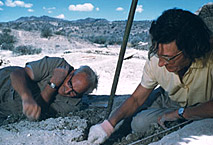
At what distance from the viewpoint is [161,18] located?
7.70 ft

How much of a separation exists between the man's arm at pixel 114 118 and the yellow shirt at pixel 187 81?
0.13 meters

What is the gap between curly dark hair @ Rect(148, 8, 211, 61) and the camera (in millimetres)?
2254

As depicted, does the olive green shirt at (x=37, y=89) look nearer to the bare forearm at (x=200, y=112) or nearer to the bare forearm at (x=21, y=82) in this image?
the bare forearm at (x=21, y=82)

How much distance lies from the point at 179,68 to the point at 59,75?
165 cm

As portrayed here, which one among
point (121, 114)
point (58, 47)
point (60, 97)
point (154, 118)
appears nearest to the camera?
point (121, 114)

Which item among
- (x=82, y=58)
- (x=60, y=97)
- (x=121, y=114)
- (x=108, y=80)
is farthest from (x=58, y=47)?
(x=121, y=114)

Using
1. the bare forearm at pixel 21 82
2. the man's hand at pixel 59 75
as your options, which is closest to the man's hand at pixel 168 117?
the man's hand at pixel 59 75

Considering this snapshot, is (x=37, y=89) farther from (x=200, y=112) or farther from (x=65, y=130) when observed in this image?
(x=200, y=112)

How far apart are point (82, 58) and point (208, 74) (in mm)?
8015

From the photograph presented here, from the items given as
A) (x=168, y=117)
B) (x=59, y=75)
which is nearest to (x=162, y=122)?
(x=168, y=117)

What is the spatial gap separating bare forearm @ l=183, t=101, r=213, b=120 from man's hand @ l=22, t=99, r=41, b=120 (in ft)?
5.98

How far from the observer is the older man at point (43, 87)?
133 inches

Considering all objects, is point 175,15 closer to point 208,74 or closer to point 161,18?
point 161,18

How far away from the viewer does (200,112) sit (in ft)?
8.01
